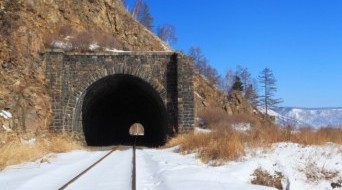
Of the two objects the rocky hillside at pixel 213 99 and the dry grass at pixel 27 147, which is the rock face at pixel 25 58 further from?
the rocky hillside at pixel 213 99

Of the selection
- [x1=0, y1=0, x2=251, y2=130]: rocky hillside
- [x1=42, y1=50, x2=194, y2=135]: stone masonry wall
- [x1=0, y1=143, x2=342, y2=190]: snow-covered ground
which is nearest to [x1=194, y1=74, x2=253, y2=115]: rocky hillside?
[x1=42, y1=50, x2=194, y2=135]: stone masonry wall

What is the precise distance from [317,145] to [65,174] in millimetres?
6830

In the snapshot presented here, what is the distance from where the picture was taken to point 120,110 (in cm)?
3559

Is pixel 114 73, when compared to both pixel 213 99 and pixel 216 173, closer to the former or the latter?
pixel 216 173

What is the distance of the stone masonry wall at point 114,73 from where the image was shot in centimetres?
2123

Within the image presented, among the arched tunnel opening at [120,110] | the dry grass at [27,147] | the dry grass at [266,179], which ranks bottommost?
the dry grass at [266,179]

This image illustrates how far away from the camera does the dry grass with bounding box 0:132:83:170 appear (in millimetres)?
11242

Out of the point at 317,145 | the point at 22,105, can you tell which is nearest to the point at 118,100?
the point at 22,105

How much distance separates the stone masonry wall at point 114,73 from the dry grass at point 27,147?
1.48 m

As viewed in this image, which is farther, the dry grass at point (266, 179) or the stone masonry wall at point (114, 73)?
the stone masonry wall at point (114, 73)

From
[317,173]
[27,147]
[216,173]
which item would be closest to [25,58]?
[27,147]

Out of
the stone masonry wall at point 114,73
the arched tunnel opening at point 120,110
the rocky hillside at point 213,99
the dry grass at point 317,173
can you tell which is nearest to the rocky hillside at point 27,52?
the stone masonry wall at point 114,73

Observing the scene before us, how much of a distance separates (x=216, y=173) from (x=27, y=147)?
7.33 m

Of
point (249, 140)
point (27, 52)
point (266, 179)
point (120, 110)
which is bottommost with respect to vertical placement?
point (266, 179)
